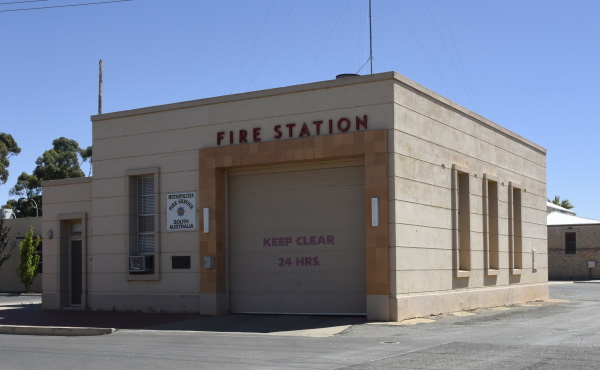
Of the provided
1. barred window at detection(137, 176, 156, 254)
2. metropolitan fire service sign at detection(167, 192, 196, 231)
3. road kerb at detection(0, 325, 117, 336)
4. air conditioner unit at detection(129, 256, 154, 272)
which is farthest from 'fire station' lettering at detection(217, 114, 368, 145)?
road kerb at detection(0, 325, 117, 336)

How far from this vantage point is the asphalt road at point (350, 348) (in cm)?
1184

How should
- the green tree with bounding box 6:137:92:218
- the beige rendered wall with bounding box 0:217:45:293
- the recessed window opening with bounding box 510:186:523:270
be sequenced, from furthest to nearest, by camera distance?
the green tree with bounding box 6:137:92:218 < the beige rendered wall with bounding box 0:217:45:293 < the recessed window opening with bounding box 510:186:523:270

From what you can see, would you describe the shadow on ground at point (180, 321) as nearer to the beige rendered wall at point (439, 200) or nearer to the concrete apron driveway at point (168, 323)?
the concrete apron driveway at point (168, 323)

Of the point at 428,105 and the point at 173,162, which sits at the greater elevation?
the point at 428,105

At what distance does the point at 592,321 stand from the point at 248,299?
8.89 meters

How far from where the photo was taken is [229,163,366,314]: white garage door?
19812mm

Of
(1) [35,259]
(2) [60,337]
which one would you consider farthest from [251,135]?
(1) [35,259]

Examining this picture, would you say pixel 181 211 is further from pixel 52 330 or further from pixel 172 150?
pixel 52 330

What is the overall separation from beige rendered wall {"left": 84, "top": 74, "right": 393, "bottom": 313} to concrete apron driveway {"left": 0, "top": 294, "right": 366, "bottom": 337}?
0.82 metres

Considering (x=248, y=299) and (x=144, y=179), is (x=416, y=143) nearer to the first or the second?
(x=248, y=299)

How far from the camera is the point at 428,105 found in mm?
21047

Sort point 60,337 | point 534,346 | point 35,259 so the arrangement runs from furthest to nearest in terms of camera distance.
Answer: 1. point 35,259
2. point 60,337
3. point 534,346

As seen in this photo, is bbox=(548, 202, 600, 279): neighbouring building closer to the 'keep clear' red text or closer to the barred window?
the 'keep clear' red text

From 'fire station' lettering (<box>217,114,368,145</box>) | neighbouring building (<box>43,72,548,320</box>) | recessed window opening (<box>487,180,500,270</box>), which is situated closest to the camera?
neighbouring building (<box>43,72,548,320</box>)
